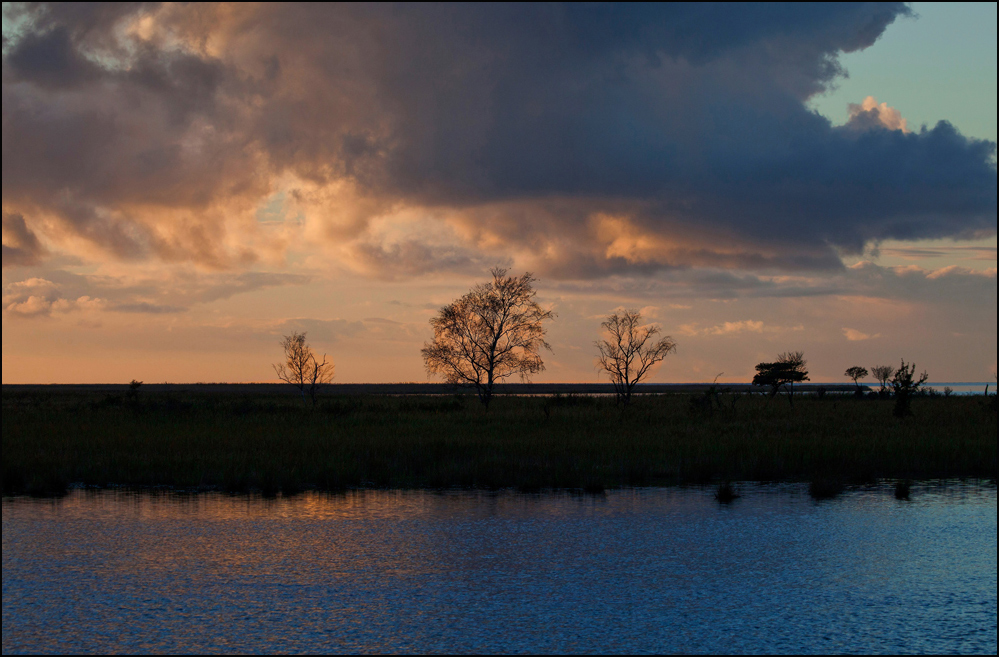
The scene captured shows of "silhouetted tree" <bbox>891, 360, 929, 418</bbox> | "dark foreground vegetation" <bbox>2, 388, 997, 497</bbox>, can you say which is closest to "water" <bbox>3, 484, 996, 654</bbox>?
"dark foreground vegetation" <bbox>2, 388, 997, 497</bbox>

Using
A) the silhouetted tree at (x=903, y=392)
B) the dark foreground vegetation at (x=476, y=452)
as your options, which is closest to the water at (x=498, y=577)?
the dark foreground vegetation at (x=476, y=452)

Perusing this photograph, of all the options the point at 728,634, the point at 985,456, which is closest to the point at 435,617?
the point at 728,634

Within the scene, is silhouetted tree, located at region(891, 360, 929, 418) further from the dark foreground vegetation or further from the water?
the water

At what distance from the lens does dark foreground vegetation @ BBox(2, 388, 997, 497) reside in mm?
20188

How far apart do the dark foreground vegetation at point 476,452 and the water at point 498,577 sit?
139 inches

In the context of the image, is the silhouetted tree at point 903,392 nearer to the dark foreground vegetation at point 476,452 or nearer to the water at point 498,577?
the dark foreground vegetation at point 476,452

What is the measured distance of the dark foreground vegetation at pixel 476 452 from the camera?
66.2 ft

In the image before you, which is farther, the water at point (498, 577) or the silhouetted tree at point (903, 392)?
the silhouetted tree at point (903, 392)

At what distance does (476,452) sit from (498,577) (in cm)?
1373

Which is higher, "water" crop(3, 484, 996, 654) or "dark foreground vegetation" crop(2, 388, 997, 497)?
"dark foreground vegetation" crop(2, 388, 997, 497)

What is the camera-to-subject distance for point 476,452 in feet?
79.6

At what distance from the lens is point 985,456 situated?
23.9 m

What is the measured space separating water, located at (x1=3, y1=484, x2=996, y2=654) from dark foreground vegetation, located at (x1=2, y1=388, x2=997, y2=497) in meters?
3.53

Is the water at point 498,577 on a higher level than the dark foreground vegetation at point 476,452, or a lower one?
lower
